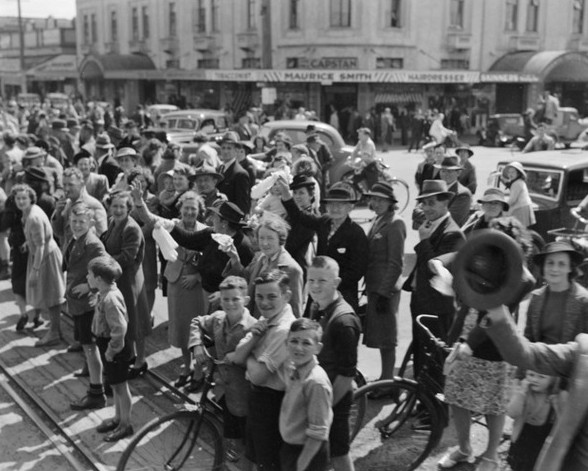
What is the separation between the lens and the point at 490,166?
2264 centimetres

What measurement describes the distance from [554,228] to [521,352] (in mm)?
7063

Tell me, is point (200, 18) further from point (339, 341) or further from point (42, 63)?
point (339, 341)

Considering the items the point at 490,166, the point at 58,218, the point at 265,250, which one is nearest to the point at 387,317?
the point at 265,250

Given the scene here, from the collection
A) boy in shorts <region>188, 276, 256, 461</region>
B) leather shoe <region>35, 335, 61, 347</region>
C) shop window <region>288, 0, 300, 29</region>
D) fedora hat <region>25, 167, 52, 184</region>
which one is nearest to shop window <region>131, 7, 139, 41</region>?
shop window <region>288, 0, 300, 29</region>

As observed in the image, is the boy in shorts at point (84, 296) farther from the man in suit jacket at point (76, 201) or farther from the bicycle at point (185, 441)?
the bicycle at point (185, 441)

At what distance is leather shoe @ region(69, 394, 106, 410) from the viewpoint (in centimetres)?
624

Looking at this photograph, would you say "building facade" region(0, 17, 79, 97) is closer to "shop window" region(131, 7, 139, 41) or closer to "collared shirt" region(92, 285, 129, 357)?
"shop window" region(131, 7, 139, 41)

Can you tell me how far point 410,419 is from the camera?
17.6 ft

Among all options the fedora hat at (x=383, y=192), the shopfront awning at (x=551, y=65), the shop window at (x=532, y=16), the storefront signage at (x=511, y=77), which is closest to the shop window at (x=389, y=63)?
the storefront signage at (x=511, y=77)

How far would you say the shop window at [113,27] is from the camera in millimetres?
48531

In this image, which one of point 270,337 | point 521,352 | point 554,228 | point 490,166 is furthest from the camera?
point 490,166

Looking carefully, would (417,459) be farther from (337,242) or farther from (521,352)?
(521,352)

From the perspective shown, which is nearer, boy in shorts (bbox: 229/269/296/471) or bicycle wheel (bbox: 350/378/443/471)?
boy in shorts (bbox: 229/269/296/471)

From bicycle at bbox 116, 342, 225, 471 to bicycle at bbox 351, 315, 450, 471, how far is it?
1022 millimetres
